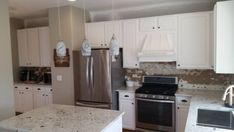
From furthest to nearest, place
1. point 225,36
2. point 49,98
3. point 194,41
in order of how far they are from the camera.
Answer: point 49,98 → point 194,41 → point 225,36

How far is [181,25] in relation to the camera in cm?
364

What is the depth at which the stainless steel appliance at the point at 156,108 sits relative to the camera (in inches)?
139

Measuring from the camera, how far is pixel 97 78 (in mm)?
3887

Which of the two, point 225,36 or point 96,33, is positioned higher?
point 96,33

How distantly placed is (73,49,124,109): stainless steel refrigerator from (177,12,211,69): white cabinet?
128 centimetres

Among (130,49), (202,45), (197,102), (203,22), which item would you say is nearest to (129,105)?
(130,49)

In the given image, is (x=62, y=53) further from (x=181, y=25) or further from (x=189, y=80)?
(x=189, y=80)

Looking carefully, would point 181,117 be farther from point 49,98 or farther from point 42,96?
point 42,96

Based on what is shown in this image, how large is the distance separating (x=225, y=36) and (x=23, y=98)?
4.67 m

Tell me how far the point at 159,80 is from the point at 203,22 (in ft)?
4.67

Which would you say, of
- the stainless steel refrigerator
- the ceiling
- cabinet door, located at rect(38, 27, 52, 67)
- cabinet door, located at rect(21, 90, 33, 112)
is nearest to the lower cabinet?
cabinet door, located at rect(21, 90, 33, 112)

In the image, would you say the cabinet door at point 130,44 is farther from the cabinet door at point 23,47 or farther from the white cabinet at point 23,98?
the cabinet door at point 23,47

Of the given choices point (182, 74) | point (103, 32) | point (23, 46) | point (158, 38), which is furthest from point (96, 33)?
point (23, 46)

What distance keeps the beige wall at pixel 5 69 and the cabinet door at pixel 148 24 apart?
2364 mm
